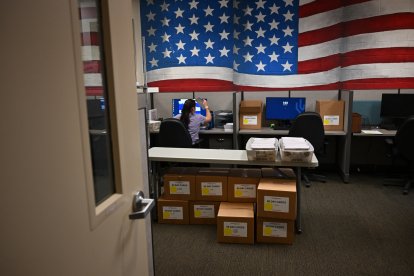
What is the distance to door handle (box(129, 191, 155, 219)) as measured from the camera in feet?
3.27

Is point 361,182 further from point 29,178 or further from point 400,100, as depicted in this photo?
point 29,178

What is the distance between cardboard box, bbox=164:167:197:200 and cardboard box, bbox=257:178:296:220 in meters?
0.63

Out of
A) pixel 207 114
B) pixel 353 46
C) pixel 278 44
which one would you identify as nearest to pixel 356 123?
pixel 353 46

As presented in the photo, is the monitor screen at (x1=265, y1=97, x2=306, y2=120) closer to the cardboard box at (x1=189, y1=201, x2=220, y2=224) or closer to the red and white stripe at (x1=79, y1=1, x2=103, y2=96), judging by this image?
the cardboard box at (x1=189, y1=201, x2=220, y2=224)

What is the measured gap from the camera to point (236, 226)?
262 centimetres

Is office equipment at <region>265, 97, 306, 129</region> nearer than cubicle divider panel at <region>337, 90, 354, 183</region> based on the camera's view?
No

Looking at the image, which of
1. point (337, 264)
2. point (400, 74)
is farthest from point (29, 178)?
point (400, 74)

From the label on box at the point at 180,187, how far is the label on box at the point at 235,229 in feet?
1.64

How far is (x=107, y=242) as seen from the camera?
34.1 inches

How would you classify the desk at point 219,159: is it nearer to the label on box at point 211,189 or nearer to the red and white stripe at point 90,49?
the label on box at point 211,189

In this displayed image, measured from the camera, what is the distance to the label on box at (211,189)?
2840 millimetres

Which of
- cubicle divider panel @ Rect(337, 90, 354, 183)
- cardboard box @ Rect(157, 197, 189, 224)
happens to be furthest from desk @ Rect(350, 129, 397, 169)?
cardboard box @ Rect(157, 197, 189, 224)

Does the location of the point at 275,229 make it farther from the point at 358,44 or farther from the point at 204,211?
the point at 358,44

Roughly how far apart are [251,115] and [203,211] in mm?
1945
